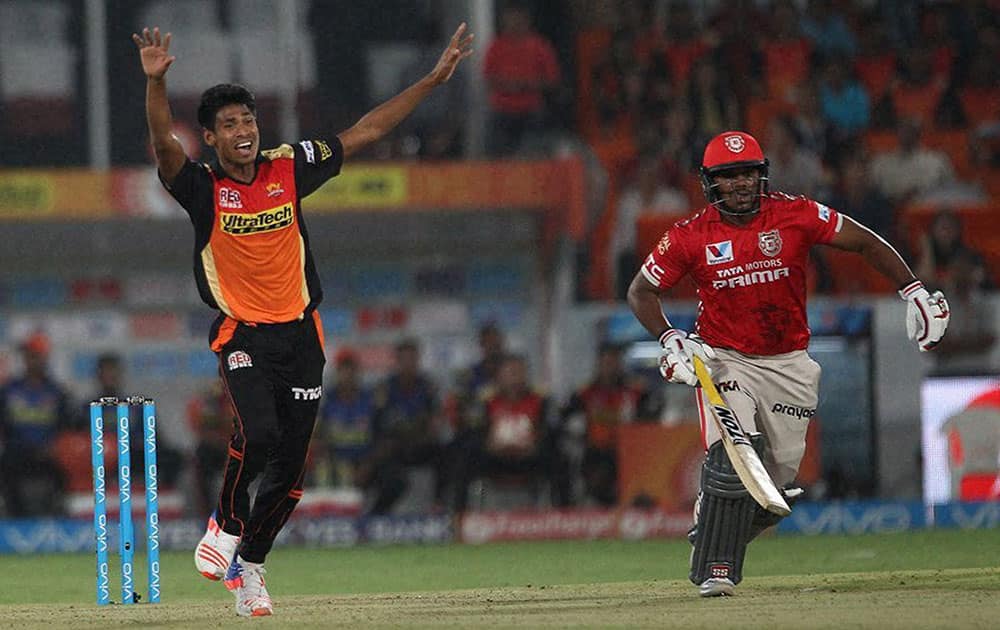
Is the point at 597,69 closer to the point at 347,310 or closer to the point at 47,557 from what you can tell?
the point at 347,310

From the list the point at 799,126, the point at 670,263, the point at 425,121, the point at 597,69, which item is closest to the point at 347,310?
the point at 425,121

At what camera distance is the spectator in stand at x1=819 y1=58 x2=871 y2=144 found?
656 inches

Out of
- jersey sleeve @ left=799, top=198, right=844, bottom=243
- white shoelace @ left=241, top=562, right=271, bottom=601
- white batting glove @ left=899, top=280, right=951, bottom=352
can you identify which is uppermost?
jersey sleeve @ left=799, top=198, right=844, bottom=243

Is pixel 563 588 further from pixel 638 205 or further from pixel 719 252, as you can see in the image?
pixel 638 205

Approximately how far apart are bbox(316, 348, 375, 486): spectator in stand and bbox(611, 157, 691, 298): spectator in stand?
7.13 ft

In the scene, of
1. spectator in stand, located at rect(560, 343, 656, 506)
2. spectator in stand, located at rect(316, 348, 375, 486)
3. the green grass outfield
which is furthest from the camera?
spectator in stand, located at rect(316, 348, 375, 486)

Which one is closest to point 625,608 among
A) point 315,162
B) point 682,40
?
point 315,162

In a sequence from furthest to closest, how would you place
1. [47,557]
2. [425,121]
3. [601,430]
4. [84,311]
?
[84,311] < [425,121] < [601,430] < [47,557]

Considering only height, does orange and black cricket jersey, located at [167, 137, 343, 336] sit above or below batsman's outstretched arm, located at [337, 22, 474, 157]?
below

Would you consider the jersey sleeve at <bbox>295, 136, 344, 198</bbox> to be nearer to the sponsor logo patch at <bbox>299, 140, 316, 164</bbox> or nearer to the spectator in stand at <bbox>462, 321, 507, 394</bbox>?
the sponsor logo patch at <bbox>299, 140, 316, 164</bbox>

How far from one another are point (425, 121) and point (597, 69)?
7.66 ft

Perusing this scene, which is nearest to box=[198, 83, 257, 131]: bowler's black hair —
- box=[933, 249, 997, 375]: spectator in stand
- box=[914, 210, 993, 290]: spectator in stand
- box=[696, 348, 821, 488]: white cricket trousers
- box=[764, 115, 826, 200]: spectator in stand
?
box=[696, 348, 821, 488]: white cricket trousers

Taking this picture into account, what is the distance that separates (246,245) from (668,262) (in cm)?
178

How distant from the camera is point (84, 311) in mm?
15938
